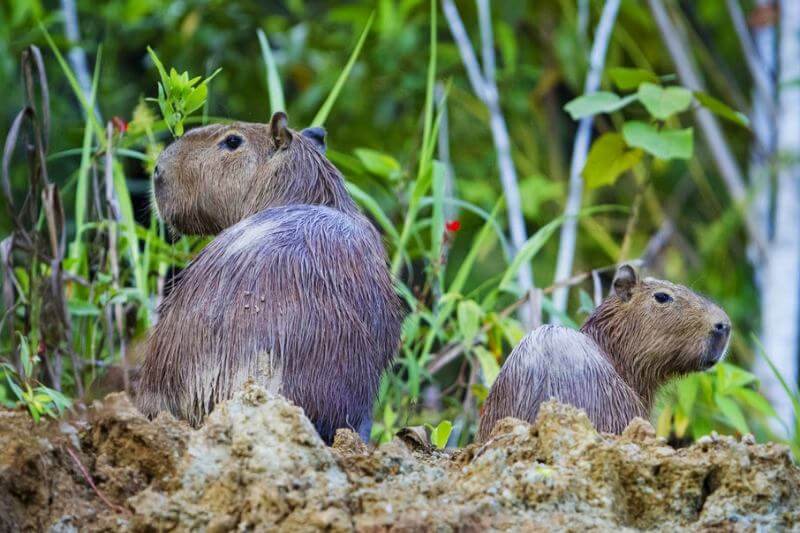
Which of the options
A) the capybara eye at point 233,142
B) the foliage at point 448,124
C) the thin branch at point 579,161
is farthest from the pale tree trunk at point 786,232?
the capybara eye at point 233,142

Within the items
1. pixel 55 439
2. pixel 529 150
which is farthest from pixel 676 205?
pixel 55 439

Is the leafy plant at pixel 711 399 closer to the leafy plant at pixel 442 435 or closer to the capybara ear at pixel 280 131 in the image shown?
the leafy plant at pixel 442 435

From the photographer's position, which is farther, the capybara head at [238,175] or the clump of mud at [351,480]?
the capybara head at [238,175]

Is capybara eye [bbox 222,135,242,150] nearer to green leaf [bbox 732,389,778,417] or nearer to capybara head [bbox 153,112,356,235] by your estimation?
capybara head [bbox 153,112,356,235]

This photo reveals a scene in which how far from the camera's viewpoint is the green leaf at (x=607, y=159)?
Result: 5.62m

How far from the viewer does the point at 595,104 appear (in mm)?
5328

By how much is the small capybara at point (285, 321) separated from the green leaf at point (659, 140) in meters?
1.74

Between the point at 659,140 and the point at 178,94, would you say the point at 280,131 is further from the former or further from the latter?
the point at 659,140

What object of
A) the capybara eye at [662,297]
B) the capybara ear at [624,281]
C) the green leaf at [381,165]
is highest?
the green leaf at [381,165]

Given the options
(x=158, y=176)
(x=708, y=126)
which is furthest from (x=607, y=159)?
(x=708, y=126)

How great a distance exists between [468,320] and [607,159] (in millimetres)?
1350

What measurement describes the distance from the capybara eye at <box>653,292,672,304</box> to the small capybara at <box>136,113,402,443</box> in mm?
1021

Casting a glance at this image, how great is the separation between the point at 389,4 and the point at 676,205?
2.99m

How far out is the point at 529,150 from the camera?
32.0 feet
